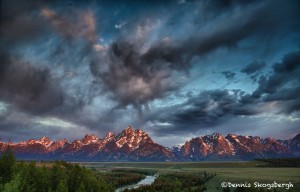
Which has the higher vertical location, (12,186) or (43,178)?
(12,186)

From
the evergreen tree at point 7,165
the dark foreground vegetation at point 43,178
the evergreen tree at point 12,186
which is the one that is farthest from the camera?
the evergreen tree at point 7,165

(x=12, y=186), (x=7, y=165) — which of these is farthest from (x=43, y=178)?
(x=12, y=186)

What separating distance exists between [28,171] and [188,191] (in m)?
64.0

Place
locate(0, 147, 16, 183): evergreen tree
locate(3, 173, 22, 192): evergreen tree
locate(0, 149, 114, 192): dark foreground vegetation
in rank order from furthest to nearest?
locate(0, 147, 16, 183): evergreen tree, locate(0, 149, 114, 192): dark foreground vegetation, locate(3, 173, 22, 192): evergreen tree

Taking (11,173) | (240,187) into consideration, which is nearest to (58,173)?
(11,173)

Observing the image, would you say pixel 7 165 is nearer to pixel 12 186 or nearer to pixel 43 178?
pixel 43 178

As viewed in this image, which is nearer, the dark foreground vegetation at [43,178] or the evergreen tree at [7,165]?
the dark foreground vegetation at [43,178]

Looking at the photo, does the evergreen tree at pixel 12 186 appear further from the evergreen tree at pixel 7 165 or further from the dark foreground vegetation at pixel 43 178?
the evergreen tree at pixel 7 165

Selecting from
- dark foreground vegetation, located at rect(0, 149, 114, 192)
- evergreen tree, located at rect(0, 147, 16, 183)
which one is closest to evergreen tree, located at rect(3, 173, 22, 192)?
dark foreground vegetation, located at rect(0, 149, 114, 192)

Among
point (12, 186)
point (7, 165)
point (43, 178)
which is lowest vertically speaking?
point (43, 178)

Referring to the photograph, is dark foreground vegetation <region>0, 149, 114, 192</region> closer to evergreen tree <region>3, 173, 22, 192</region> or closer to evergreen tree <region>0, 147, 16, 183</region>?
evergreen tree <region>0, 147, 16, 183</region>

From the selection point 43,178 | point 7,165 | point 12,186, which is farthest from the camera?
point 43,178

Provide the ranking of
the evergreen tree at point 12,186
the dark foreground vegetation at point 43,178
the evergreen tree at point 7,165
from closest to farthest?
1. the evergreen tree at point 12,186
2. the dark foreground vegetation at point 43,178
3. the evergreen tree at point 7,165

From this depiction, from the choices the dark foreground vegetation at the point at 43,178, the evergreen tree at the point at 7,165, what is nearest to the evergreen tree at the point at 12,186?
the dark foreground vegetation at the point at 43,178
